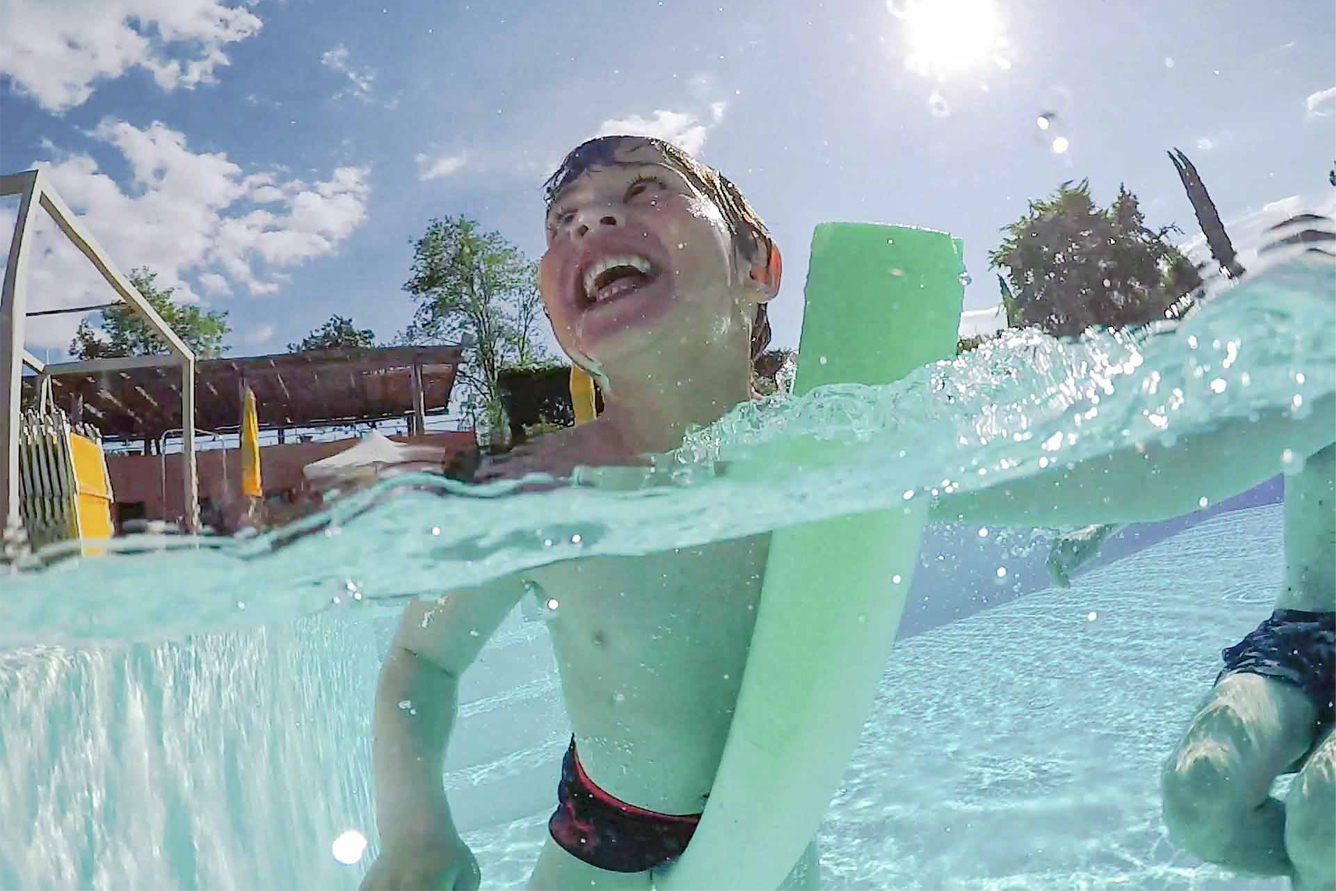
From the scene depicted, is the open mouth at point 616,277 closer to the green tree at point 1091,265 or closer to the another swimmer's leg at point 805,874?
the green tree at point 1091,265

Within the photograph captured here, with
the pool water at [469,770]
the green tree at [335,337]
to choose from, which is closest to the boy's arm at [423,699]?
the pool water at [469,770]

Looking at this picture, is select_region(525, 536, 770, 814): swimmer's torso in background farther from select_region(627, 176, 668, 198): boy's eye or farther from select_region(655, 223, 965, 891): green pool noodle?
select_region(627, 176, 668, 198): boy's eye

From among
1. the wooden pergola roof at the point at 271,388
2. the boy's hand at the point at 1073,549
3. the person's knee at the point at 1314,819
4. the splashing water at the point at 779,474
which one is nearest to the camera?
the person's knee at the point at 1314,819

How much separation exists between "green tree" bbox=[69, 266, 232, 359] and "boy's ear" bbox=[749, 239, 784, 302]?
4.88 ft

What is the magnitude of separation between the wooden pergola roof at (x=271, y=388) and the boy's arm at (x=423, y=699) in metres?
0.57

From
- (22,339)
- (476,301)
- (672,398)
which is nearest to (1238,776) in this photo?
(672,398)

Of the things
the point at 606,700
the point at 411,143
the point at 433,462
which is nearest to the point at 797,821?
the point at 606,700

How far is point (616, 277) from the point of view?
139 centimetres

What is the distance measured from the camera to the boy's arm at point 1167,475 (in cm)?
158

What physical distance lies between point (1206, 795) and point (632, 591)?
0.93 m

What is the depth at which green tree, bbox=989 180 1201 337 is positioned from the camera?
1639 millimetres

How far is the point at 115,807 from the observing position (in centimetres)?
223

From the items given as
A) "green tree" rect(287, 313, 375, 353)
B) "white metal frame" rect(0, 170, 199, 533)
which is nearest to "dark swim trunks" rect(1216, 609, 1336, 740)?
"green tree" rect(287, 313, 375, 353)

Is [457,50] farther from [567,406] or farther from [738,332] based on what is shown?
[738,332]
